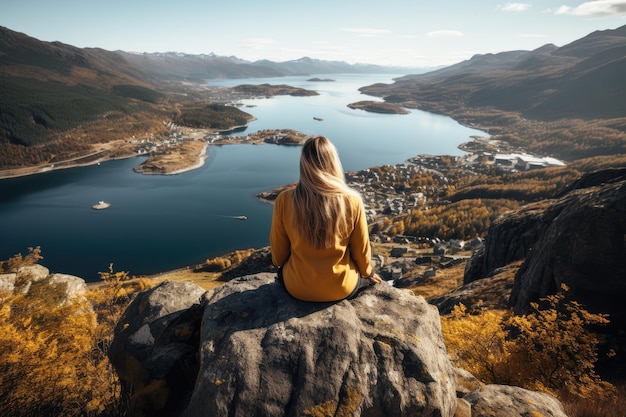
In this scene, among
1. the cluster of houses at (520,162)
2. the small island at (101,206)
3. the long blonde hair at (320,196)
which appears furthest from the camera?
the cluster of houses at (520,162)

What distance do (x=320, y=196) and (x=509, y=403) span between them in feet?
18.5

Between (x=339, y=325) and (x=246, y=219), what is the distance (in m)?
105

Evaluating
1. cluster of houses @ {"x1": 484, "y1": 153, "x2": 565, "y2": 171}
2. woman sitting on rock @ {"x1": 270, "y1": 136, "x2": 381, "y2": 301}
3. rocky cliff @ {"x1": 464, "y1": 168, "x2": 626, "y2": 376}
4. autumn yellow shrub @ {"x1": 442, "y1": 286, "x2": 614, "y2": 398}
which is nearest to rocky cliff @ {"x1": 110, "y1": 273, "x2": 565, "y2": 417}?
woman sitting on rock @ {"x1": 270, "y1": 136, "x2": 381, "y2": 301}

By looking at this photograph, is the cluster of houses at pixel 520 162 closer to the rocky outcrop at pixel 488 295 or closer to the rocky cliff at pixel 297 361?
the rocky outcrop at pixel 488 295

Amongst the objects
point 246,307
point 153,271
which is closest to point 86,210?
point 153,271

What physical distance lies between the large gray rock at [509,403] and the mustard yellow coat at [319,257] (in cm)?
329

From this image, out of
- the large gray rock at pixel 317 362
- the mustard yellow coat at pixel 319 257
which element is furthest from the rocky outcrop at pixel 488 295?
the mustard yellow coat at pixel 319 257

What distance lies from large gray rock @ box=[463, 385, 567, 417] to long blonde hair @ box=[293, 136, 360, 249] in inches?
173

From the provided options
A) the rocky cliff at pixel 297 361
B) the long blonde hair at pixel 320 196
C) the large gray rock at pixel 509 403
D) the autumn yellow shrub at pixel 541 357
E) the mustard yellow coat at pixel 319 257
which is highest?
the long blonde hair at pixel 320 196

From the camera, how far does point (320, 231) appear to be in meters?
5.54

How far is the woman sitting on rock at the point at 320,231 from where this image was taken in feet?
17.8

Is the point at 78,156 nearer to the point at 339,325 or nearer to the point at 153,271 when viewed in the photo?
the point at 153,271

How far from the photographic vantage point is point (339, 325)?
5.87 meters

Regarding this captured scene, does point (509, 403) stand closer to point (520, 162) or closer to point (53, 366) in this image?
point (53, 366)
